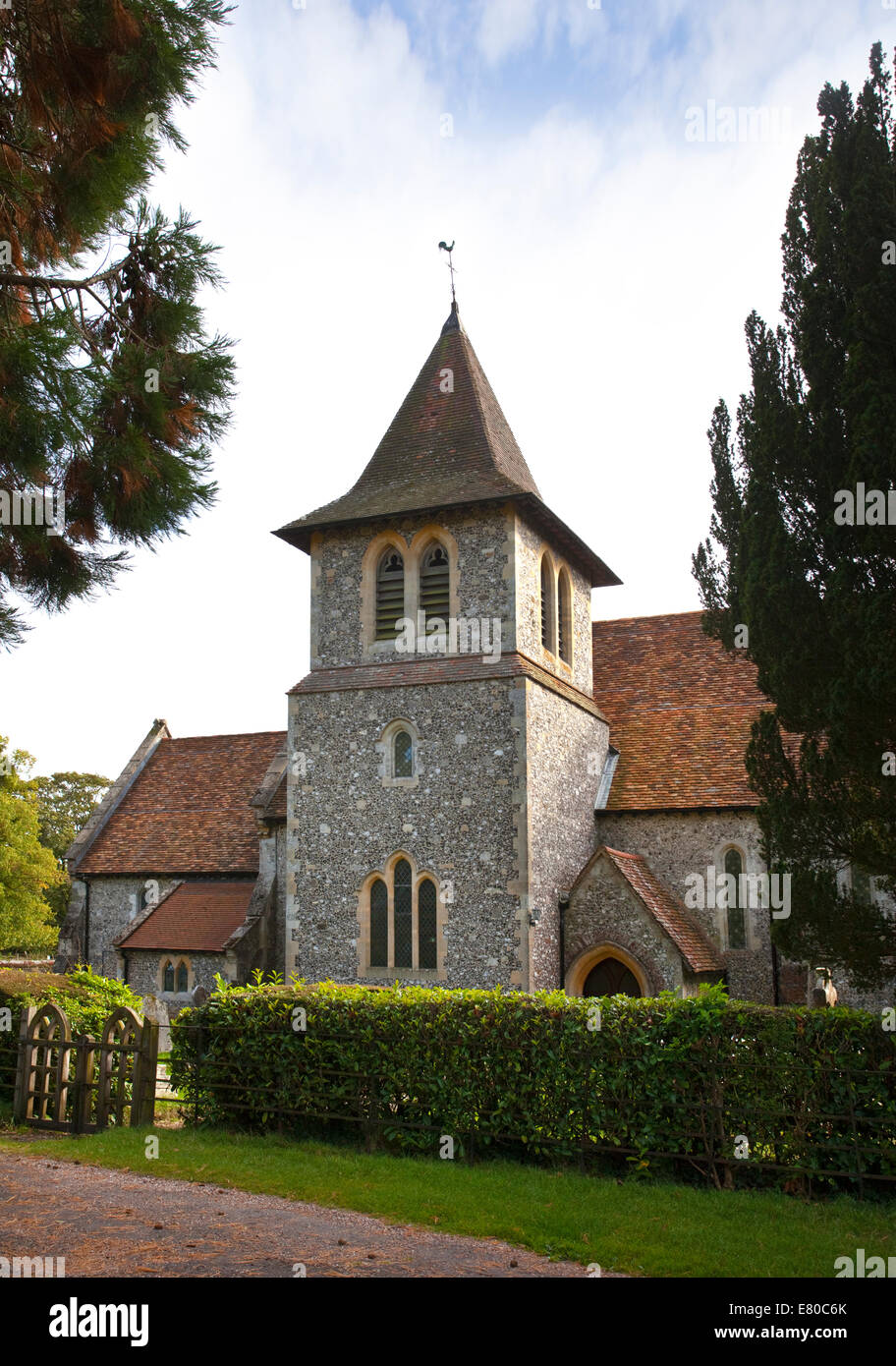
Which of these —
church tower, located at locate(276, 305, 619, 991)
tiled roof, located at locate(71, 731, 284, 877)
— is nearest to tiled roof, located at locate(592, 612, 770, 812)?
church tower, located at locate(276, 305, 619, 991)

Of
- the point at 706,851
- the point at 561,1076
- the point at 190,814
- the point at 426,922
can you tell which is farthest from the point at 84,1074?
the point at 190,814

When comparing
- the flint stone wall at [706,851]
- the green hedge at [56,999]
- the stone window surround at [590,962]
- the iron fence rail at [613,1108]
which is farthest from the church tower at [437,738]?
the iron fence rail at [613,1108]

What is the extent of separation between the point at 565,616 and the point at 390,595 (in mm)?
3674

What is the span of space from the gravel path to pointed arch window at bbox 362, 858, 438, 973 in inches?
310

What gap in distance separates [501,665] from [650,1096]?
857 cm

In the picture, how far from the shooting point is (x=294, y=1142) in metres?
10.5

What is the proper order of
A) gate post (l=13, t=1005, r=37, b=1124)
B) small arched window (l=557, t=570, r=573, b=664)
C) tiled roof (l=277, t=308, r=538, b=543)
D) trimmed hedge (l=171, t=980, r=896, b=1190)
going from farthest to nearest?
small arched window (l=557, t=570, r=573, b=664) → tiled roof (l=277, t=308, r=538, b=543) → gate post (l=13, t=1005, r=37, b=1124) → trimmed hedge (l=171, t=980, r=896, b=1190)

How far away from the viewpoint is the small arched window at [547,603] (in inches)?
742

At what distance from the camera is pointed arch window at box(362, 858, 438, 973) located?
54.2 ft

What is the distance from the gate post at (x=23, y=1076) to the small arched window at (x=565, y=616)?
449 inches

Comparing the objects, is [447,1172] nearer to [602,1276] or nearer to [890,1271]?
[602,1276]

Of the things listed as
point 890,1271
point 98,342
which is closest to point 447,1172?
point 890,1271

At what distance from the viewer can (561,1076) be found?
9.80m

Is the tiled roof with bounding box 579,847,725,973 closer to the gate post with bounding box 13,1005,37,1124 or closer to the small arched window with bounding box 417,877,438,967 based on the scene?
the small arched window with bounding box 417,877,438,967
